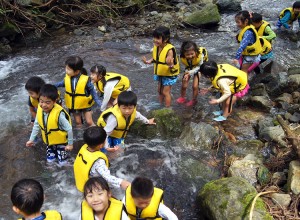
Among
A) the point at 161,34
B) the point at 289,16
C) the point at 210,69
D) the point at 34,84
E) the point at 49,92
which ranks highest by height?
the point at 161,34

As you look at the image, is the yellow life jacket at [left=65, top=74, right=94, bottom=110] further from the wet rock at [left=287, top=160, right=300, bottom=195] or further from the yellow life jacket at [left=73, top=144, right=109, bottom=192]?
the wet rock at [left=287, top=160, right=300, bottom=195]

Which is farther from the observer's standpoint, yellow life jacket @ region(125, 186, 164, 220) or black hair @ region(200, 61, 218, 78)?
black hair @ region(200, 61, 218, 78)

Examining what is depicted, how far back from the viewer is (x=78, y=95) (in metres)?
5.34

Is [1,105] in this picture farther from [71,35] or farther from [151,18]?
[151,18]

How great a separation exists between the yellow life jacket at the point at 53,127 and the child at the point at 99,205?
1.65 metres

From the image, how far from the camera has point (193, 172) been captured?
507 cm

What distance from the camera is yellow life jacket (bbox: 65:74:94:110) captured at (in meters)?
5.23

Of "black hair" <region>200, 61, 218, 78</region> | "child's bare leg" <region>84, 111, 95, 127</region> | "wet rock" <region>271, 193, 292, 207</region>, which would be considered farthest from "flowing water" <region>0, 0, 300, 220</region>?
"black hair" <region>200, 61, 218, 78</region>

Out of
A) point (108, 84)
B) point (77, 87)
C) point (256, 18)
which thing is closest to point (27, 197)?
point (77, 87)

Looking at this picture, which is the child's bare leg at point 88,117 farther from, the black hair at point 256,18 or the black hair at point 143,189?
the black hair at point 256,18

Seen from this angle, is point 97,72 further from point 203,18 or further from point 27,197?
point 203,18

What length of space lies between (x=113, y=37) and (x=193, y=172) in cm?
623

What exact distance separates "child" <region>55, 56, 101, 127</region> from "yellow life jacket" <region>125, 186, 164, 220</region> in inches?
87.8

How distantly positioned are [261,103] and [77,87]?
3470 millimetres
